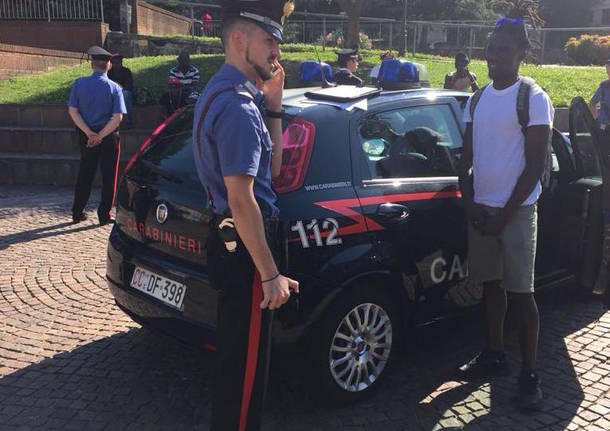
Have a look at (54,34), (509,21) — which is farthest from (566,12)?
(509,21)

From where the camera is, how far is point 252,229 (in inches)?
84.0

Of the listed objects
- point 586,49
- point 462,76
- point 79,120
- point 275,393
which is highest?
point 586,49

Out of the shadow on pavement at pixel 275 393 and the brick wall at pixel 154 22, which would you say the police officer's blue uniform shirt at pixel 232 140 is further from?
the brick wall at pixel 154 22

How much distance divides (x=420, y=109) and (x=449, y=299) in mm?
1199

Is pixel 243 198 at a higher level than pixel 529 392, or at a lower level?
higher

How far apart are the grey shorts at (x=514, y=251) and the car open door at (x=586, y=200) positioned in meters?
0.94

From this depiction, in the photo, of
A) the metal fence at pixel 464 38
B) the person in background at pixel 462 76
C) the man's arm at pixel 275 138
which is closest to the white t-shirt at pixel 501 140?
the man's arm at pixel 275 138

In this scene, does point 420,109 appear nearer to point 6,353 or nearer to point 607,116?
point 6,353

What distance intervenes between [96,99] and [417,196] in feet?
15.5

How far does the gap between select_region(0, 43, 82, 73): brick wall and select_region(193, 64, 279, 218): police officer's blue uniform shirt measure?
13.0 meters

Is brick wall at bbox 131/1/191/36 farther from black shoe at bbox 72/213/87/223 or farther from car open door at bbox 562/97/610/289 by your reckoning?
car open door at bbox 562/97/610/289

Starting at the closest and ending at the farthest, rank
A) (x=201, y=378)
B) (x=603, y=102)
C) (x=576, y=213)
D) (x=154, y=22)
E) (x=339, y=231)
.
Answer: (x=339, y=231) → (x=201, y=378) → (x=576, y=213) → (x=603, y=102) → (x=154, y=22)

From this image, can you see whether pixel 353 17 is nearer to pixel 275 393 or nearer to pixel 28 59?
pixel 28 59

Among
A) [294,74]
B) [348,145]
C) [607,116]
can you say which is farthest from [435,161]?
[294,74]
